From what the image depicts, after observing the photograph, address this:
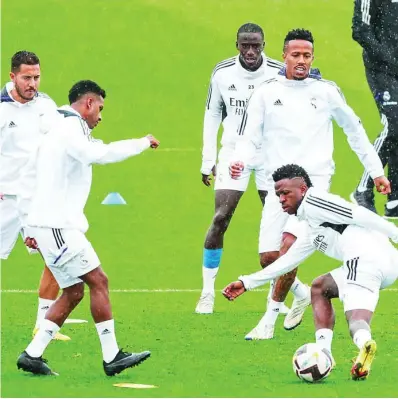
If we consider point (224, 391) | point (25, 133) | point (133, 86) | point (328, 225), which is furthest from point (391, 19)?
point (133, 86)

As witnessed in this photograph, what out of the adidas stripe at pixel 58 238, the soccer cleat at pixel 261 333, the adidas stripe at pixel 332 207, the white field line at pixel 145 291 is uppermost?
the adidas stripe at pixel 332 207

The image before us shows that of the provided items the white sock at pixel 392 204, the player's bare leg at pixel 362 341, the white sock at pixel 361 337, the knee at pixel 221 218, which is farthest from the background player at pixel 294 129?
the white sock at pixel 392 204

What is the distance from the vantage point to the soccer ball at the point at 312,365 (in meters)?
9.55

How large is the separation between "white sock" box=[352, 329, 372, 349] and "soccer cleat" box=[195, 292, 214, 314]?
3.48 meters

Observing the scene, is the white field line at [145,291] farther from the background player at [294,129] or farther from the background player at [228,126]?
the background player at [294,129]

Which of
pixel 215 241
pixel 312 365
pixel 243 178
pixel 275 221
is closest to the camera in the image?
pixel 312 365

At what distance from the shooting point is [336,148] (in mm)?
23031

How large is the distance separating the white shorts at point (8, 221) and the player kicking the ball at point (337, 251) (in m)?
2.87

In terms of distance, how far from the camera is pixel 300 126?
460 inches

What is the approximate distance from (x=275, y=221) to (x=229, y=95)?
1911mm

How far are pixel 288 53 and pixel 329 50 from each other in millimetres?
16327

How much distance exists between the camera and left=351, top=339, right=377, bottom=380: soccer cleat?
9234 mm

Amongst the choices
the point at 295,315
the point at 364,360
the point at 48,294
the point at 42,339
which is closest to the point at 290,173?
the point at 364,360

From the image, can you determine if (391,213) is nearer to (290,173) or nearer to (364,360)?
(290,173)
